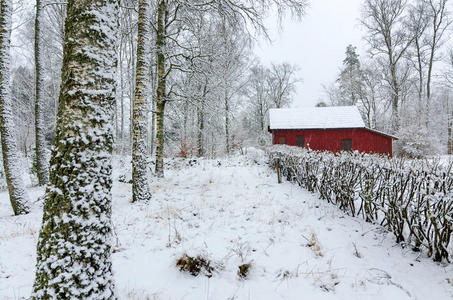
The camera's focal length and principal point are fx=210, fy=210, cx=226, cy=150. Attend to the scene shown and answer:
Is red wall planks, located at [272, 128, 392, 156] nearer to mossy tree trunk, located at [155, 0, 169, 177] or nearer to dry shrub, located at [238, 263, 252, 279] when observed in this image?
mossy tree trunk, located at [155, 0, 169, 177]

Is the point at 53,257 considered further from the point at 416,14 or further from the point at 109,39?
the point at 416,14

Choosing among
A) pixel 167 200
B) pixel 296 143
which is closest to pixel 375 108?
pixel 296 143

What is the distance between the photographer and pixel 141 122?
5.52 meters

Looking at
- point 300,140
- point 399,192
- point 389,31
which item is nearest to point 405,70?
point 389,31

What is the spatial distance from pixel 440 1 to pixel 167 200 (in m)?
29.4

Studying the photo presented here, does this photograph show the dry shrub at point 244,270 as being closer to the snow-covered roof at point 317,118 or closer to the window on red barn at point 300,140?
the snow-covered roof at point 317,118

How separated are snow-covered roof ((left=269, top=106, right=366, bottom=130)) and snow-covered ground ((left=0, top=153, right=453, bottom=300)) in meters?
15.1

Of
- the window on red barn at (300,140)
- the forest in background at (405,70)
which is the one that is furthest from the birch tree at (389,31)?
the window on red barn at (300,140)

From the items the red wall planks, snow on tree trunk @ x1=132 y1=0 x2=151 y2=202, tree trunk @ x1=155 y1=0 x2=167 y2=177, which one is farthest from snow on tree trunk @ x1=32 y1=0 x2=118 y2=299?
the red wall planks

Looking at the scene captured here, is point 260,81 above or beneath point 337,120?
above

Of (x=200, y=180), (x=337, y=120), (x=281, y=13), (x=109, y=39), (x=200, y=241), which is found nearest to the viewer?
(x=109, y=39)

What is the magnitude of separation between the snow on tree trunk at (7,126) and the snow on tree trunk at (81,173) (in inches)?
211

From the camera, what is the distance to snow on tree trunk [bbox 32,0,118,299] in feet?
5.17

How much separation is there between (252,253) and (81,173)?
8.22 feet
